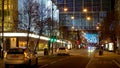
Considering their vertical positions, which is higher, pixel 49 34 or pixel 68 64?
pixel 49 34

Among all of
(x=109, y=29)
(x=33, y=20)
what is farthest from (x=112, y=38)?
(x=33, y=20)

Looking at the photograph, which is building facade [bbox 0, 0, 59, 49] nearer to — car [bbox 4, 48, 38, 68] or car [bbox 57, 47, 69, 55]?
car [bbox 57, 47, 69, 55]

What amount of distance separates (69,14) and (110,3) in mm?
18406

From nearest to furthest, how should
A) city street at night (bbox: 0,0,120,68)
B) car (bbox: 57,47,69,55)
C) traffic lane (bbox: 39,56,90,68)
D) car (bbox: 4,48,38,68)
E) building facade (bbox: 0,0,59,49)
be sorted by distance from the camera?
car (bbox: 4,48,38,68), traffic lane (bbox: 39,56,90,68), city street at night (bbox: 0,0,120,68), building facade (bbox: 0,0,59,49), car (bbox: 57,47,69,55)

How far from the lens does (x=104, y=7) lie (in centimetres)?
15600

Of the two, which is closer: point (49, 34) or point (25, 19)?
point (25, 19)

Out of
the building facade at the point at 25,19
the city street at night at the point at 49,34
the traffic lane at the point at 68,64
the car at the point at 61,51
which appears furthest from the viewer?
the car at the point at 61,51

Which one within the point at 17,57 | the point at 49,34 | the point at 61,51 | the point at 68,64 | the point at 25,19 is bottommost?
the point at 61,51

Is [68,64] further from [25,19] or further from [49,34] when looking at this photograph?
[49,34]

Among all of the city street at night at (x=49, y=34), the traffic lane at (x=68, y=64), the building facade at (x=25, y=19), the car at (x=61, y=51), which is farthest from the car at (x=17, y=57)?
the car at (x=61, y=51)

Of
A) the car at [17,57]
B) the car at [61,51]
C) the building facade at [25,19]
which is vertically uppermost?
the building facade at [25,19]

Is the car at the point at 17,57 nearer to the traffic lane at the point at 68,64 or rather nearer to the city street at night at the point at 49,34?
the city street at night at the point at 49,34

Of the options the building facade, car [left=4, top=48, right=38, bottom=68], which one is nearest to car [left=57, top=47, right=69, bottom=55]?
the building facade

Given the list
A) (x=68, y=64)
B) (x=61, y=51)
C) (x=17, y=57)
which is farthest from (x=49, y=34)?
(x=17, y=57)
